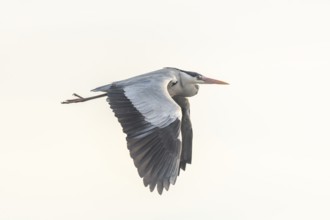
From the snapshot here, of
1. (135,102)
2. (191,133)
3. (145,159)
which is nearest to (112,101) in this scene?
(135,102)

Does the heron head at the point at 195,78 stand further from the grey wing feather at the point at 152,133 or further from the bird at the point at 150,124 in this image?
the grey wing feather at the point at 152,133

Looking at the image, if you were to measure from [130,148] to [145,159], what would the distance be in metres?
0.31

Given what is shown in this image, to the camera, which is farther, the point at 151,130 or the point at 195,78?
the point at 195,78

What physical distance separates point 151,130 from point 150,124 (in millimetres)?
128

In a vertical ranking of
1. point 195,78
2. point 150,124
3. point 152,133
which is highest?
point 195,78

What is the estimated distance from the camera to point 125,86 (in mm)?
19641

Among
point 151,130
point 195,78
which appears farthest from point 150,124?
point 195,78

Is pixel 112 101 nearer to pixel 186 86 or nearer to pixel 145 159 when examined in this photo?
pixel 145 159

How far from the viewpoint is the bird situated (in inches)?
696

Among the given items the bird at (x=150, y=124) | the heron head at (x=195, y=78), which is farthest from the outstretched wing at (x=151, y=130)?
the heron head at (x=195, y=78)

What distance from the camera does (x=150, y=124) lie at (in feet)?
59.7

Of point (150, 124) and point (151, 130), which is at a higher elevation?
point (150, 124)

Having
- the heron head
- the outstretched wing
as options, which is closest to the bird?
the outstretched wing

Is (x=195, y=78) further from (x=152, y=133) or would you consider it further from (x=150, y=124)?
(x=152, y=133)
